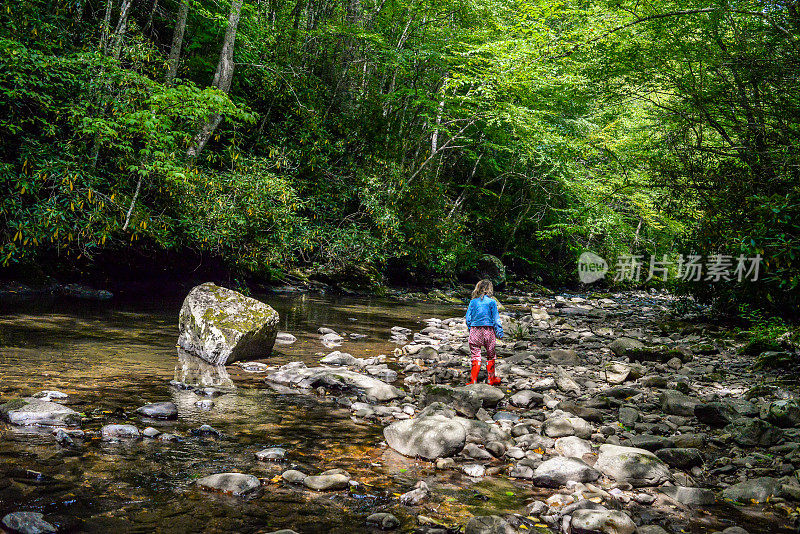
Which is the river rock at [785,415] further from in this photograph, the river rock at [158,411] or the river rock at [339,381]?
the river rock at [158,411]

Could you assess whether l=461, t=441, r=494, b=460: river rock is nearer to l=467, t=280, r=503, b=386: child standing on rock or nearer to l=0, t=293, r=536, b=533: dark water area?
l=0, t=293, r=536, b=533: dark water area

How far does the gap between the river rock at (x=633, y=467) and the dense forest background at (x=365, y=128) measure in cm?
445

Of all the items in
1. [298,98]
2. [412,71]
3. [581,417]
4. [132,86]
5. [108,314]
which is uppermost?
[412,71]

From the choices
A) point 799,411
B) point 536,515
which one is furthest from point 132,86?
point 799,411

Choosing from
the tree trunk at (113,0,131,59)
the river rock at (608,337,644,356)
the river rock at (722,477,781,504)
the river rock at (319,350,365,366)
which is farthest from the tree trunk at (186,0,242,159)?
the river rock at (722,477,781,504)

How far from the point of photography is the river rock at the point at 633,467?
417 centimetres

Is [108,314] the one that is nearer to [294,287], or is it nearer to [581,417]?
[294,287]

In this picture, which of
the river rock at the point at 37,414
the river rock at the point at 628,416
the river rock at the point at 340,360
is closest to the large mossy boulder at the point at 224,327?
the river rock at the point at 340,360

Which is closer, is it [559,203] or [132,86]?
[132,86]

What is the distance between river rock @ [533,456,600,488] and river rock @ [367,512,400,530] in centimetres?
141

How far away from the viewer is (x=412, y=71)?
19969 mm

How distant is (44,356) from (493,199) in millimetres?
24173

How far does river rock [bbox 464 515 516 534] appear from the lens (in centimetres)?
322

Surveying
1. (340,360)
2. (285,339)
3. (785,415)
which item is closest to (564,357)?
(340,360)
